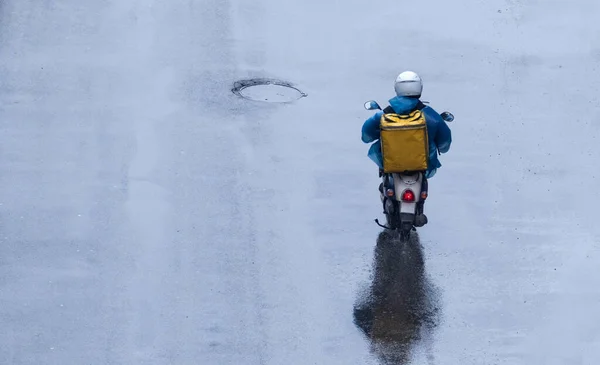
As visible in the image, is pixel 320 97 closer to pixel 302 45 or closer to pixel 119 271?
pixel 302 45

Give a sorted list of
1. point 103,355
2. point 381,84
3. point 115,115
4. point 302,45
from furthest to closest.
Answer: point 302,45, point 381,84, point 115,115, point 103,355

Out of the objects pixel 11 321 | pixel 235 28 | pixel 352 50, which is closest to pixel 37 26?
pixel 235 28

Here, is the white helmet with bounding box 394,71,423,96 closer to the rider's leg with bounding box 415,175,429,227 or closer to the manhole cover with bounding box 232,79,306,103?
the rider's leg with bounding box 415,175,429,227

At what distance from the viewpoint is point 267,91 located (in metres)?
17.9

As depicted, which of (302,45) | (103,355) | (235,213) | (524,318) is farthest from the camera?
(302,45)

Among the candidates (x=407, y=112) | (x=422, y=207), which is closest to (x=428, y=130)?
(x=407, y=112)

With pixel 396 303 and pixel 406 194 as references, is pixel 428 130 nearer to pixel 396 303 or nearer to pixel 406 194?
pixel 406 194

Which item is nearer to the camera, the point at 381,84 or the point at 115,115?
the point at 115,115

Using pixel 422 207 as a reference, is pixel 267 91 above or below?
below

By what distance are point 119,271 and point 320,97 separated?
5.21m

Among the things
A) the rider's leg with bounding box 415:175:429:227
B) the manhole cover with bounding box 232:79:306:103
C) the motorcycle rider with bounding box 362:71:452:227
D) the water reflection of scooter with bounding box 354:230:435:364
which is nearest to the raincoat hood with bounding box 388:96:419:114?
the motorcycle rider with bounding box 362:71:452:227

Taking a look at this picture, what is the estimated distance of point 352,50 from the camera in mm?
19188

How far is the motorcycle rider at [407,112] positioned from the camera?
13.9 metres

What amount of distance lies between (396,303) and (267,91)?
5.58 metres
